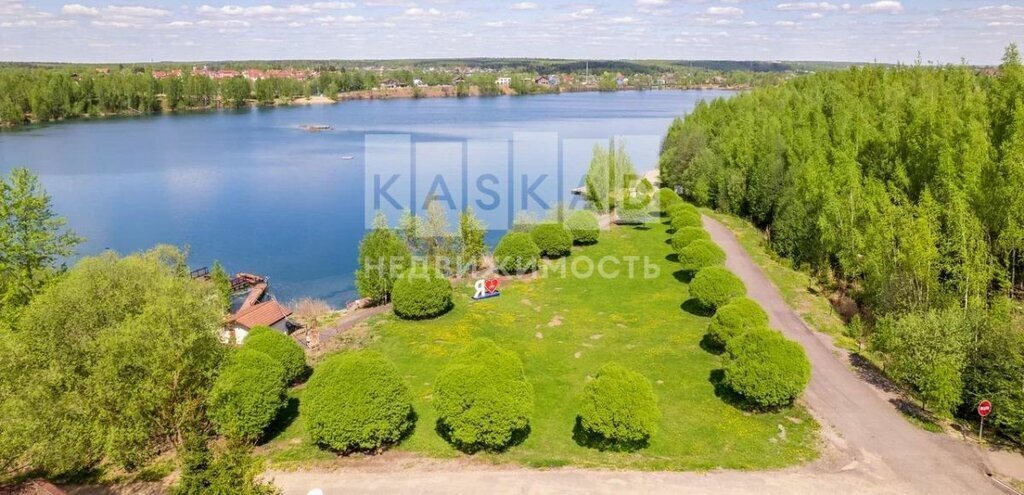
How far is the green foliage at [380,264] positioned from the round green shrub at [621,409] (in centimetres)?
1755

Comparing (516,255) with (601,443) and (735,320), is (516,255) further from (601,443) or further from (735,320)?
(601,443)

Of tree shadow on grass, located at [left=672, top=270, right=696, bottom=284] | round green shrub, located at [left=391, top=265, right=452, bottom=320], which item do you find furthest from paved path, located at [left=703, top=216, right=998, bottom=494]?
round green shrub, located at [left=391, top=265, right=452, bottom=320]

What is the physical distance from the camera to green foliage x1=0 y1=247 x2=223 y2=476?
15.8m

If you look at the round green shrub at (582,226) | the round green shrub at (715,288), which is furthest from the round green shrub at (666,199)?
the round green shrub at (715,288)

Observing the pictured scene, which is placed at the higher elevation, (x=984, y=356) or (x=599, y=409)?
(x=984, y=356)

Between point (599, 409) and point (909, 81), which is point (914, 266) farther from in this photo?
point (909, 81)

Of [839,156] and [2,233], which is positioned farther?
[839,156]

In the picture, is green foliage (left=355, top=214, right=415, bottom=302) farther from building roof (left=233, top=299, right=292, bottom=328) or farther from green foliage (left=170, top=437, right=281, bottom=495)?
green foliage (left=170, top=437, right=281, bottom=495)

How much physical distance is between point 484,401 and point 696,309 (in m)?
16.6

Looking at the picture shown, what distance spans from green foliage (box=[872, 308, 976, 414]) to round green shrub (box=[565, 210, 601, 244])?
2423cm

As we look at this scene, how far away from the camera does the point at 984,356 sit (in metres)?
20.2

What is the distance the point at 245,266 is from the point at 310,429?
30132 mm

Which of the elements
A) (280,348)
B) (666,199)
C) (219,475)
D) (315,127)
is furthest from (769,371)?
(315,127)

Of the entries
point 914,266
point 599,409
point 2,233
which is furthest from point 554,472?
point 2,233
